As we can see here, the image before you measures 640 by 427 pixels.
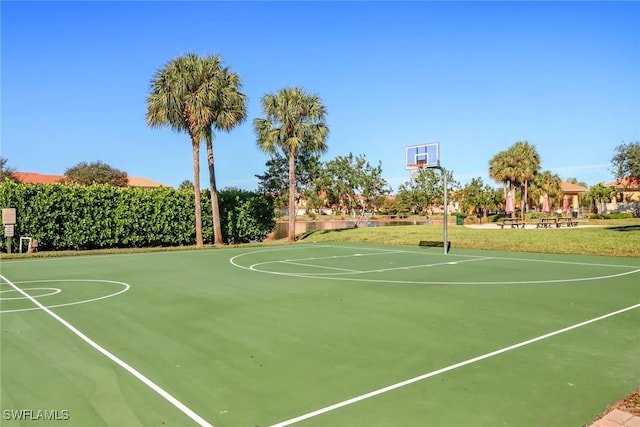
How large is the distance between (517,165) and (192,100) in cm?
3829

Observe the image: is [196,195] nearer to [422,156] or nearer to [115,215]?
[115,215]

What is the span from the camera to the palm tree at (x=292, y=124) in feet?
86.7

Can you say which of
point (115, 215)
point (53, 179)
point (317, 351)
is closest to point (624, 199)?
point (115, 215)

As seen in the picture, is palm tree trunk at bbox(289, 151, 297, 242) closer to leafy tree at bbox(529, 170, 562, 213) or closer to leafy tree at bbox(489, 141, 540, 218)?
leafy tree at bbox(489, 141, 540, 218)

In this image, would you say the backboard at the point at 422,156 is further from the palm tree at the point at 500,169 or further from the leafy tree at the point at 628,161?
the palm tree at the point at 500,169

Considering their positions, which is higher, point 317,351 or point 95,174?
point 95,174

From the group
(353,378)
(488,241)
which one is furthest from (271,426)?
(488,241)

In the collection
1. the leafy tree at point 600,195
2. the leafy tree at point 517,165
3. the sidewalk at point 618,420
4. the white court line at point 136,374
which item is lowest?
the sidewalk at point 618,420

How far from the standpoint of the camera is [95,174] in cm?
5969

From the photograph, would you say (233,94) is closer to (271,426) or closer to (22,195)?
(22,195)

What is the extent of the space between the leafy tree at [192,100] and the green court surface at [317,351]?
496 inches

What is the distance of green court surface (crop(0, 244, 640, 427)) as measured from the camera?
405cm

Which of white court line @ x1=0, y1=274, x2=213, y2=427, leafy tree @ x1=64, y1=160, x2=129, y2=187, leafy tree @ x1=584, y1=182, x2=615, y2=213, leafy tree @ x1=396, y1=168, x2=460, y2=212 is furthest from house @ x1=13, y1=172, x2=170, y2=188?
white court line @ x1=0, y1=274, x2=213, y2=427

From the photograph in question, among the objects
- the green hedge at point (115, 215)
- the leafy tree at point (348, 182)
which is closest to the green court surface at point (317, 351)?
the green hedge at point (115, 215)
